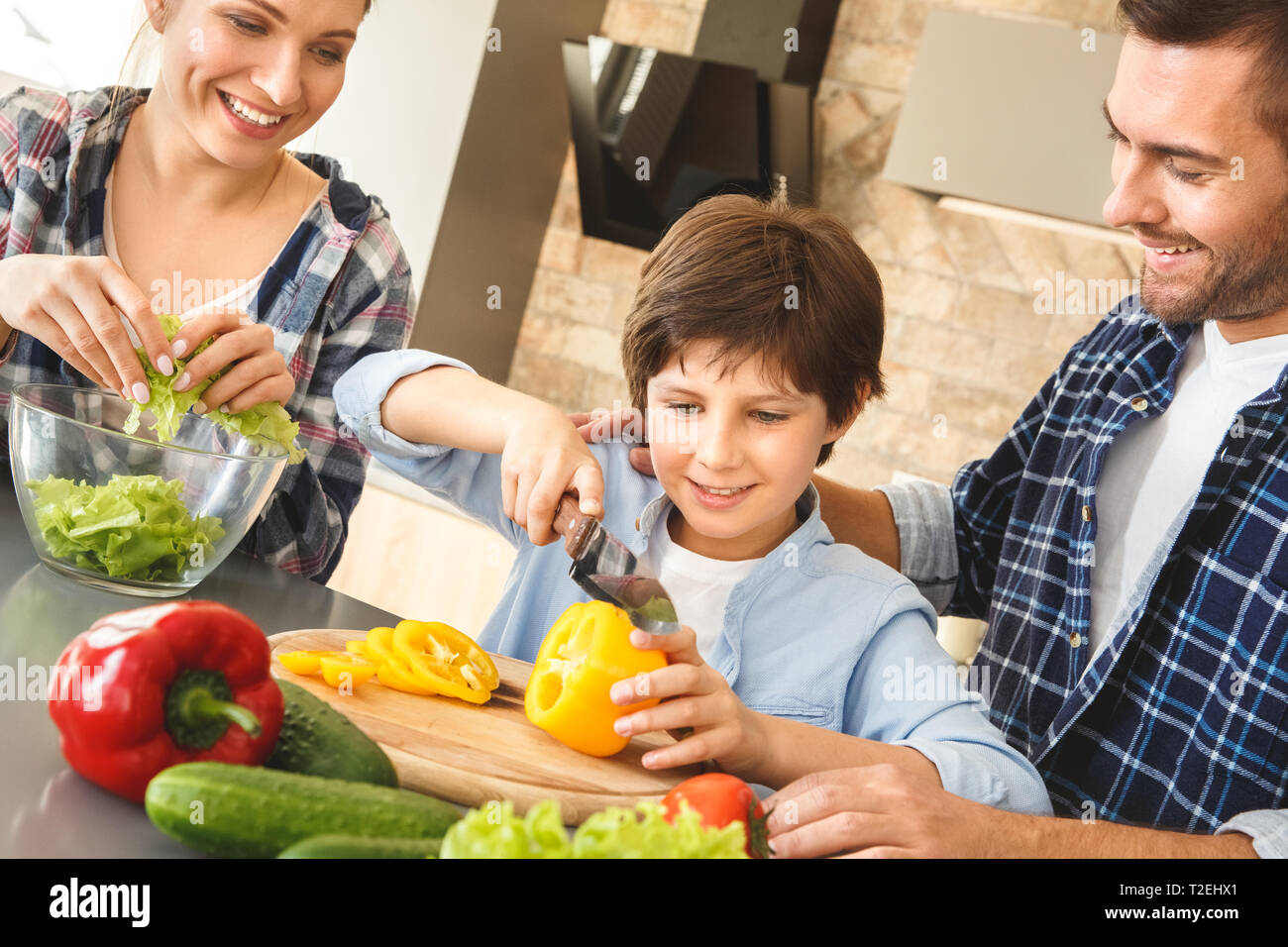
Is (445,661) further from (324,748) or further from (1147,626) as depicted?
→ (1147,626)

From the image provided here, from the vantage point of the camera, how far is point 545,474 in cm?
112

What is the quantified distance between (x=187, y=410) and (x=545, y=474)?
39 centimetres

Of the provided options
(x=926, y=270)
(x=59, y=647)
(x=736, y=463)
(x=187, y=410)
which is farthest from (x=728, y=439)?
(x=926, y=270)

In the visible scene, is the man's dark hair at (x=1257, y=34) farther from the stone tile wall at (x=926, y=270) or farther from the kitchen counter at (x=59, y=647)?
the stone tile wall at (x=926, y=270)

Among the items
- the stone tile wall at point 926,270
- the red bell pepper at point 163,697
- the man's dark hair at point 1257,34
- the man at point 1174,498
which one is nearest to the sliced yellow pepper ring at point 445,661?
the red bell pepper at point 163,697

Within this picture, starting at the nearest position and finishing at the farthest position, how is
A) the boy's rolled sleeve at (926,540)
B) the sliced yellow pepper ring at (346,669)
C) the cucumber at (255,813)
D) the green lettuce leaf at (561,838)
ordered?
the green lettuce leaf at (561,838) → the cucumber at (255,813) → the sliced yellow pepper ring at (346,669) → the boy's rolled sleeve at (926,540)

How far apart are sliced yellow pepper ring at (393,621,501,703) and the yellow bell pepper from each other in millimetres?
59

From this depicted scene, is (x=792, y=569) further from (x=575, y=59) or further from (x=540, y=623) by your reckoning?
(x=575, y=59)

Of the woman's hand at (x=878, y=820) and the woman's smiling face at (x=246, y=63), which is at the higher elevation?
the woman's smiling face at (x=246, y=63)

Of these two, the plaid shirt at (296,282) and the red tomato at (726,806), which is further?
the plaid shirt at (296,282)

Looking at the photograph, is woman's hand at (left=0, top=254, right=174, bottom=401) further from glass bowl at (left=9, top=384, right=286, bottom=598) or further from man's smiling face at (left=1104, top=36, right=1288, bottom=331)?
man's smiling face at (left=1104, top=36, right=1288, bottom=331)

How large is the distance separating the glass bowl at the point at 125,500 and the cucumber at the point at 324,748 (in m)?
0.36

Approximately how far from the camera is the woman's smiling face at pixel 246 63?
1369 mm

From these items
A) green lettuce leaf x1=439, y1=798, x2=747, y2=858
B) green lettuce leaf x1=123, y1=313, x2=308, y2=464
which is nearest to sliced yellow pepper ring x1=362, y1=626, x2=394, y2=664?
green lettuce leaf x1=123, y1=313, x2=308, y2=464
